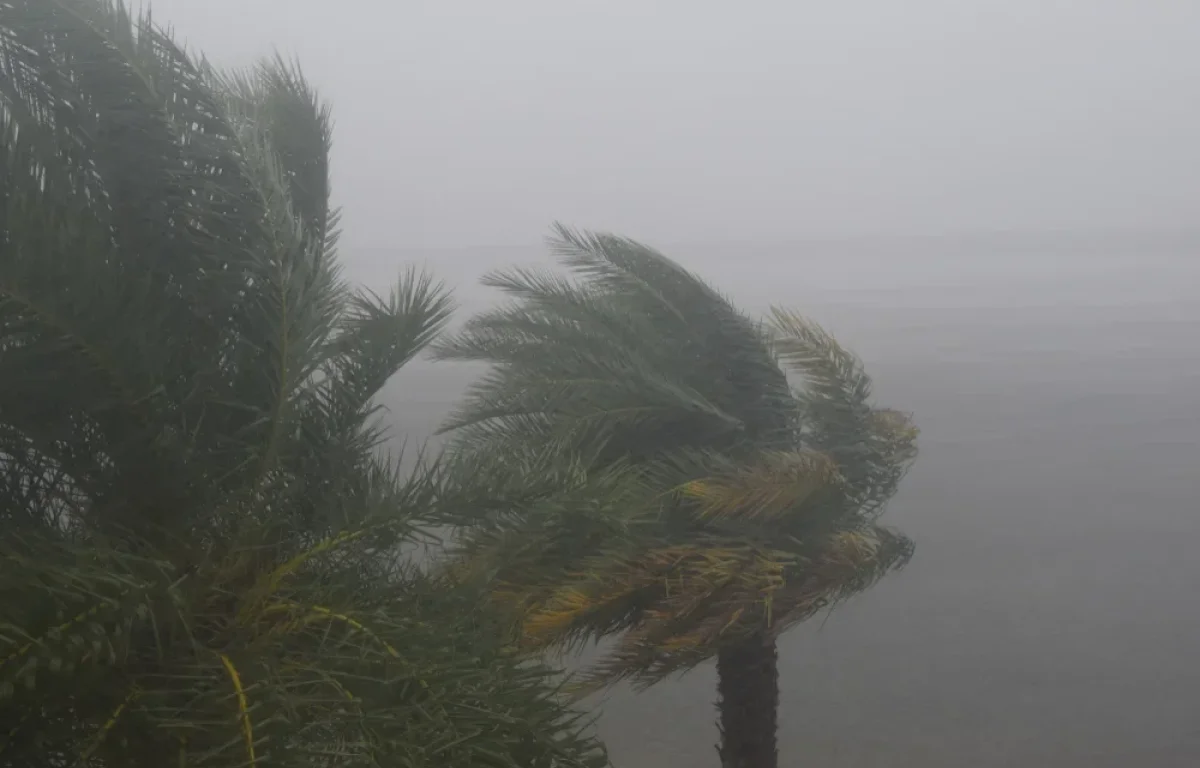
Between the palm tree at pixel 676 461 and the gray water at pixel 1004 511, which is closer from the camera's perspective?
the palm tree at pixel 676 461

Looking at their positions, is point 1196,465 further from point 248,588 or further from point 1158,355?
point 248,588

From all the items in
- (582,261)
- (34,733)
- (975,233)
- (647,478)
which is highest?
(975,233)

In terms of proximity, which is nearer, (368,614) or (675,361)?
(368,614)

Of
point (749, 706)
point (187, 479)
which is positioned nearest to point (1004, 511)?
point (749, 706)

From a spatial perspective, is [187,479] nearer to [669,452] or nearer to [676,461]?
[676,461]

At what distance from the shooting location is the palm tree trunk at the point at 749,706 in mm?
3742

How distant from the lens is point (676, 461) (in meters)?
3.08

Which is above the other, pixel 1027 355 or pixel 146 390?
pixel 1027 355

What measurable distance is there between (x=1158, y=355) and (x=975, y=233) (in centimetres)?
142

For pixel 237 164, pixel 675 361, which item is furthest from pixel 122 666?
pixel 675 361

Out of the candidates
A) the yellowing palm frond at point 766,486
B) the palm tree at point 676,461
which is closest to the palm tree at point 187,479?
the palm tree at point 676,461

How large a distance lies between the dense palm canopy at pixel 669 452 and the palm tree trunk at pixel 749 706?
322mm

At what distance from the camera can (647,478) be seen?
3152 millimetres

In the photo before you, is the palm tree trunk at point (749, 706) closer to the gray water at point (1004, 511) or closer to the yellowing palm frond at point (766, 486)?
the yellowing palm frond at point (766, 486)
